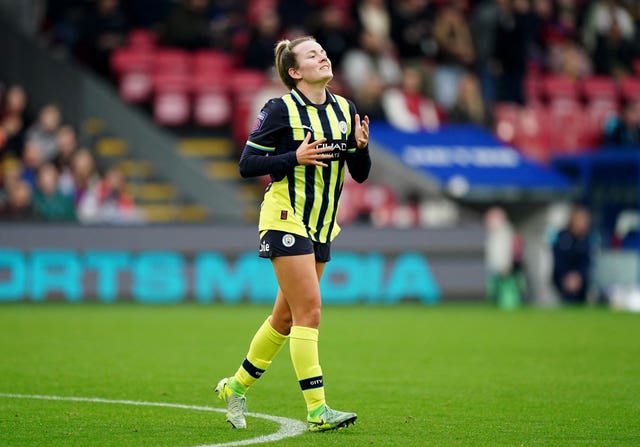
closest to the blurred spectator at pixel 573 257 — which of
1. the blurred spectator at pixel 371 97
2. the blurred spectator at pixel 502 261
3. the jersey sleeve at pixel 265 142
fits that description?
the blurred spectator at pixel 502 261

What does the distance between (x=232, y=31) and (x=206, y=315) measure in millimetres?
8361

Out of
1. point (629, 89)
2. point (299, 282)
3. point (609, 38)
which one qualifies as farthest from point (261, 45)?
point (299, 282)

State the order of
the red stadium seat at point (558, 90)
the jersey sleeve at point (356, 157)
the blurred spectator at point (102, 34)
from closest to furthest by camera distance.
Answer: the jersey sleeve at point (356, 157) → the blurred spectator at point (102, 34) → the red stadium seat at point (558, 90)

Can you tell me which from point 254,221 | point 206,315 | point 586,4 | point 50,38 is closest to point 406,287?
point 254,221

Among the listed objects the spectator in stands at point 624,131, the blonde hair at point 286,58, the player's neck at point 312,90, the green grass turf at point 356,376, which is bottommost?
the green grass turf at point 356,376

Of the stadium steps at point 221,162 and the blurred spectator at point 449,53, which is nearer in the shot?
the stadium steps at point 221,162

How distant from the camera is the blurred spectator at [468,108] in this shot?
24.1 meters

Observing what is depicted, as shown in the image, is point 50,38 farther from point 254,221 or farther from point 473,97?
point 473,97

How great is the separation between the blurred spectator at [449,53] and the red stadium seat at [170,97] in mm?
4840

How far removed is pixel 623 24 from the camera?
1125 inches

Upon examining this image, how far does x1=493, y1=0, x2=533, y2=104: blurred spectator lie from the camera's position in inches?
976

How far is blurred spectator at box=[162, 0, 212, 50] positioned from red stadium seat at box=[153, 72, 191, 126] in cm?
67

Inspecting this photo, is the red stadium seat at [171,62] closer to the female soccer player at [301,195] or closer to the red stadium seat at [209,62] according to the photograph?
the red stadium seat at [209,62]

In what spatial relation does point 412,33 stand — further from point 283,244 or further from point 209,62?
point 283,244
